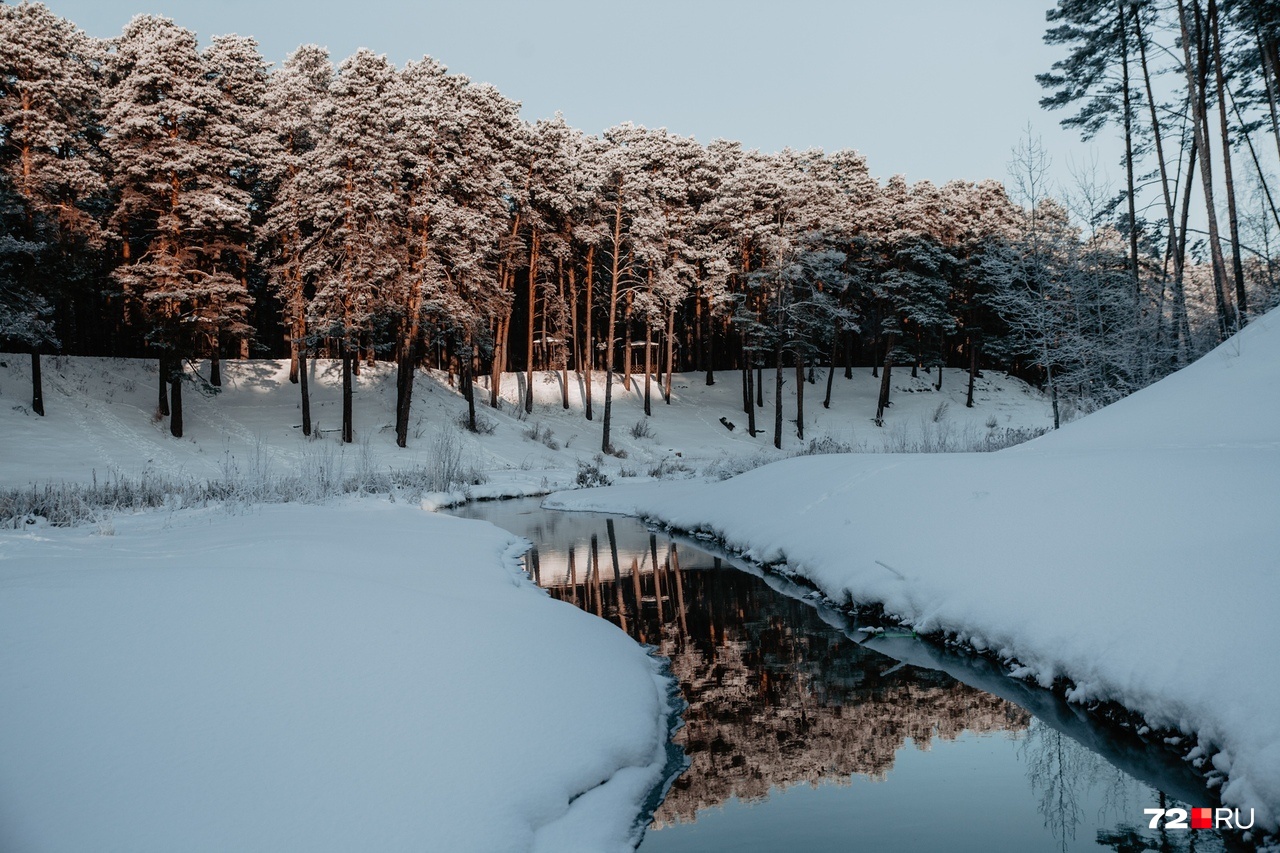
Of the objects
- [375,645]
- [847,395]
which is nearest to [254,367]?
[847,395]

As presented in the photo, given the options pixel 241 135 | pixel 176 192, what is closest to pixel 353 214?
pixel 241 135

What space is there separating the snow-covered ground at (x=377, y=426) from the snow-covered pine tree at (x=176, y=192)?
2.53 metres

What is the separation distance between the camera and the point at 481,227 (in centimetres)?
2895

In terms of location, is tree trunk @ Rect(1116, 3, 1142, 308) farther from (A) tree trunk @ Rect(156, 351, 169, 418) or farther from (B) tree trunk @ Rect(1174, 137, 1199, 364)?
(A) tree trunk @ Rect(156, 351, 169, 418)

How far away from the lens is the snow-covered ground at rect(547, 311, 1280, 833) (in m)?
4.66

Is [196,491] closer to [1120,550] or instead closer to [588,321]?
[1120,550]

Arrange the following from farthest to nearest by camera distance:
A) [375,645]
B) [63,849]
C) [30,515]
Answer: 1. [30,515]
2. [375,645]
3. [63,849]

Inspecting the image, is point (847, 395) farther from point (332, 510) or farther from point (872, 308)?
point (332, 510)

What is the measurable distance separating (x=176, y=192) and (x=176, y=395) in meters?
6.61

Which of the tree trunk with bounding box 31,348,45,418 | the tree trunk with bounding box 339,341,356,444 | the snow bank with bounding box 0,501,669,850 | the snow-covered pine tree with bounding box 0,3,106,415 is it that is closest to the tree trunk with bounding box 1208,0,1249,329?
the snow bank with bounding box 0,501,669,850

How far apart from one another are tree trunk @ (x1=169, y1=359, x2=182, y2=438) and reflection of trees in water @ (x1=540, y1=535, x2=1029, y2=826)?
21672 mm

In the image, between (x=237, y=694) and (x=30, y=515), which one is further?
(x=30, y=515)

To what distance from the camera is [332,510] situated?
43.1ft

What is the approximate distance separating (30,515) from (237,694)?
33.1 feet
